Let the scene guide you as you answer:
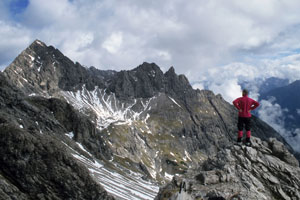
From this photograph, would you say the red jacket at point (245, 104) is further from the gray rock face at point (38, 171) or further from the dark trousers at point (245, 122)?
the gray rock face at point (38, 171)

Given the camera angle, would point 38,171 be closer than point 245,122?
No

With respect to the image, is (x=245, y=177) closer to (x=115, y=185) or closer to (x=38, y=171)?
(x=38, y=171)

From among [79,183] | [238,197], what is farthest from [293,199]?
[79,183]

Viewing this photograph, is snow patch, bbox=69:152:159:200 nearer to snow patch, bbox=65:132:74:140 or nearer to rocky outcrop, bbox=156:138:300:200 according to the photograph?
snow patch, bbox=65:132:74:140

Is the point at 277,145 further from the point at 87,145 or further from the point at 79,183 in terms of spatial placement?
the point at 87,145

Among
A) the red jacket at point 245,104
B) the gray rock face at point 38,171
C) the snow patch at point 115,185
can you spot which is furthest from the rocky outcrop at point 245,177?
the snow patch at point 115,185

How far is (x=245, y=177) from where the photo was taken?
26.4m

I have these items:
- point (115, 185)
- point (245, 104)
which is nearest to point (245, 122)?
point (245, 104)

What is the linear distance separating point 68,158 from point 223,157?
2450 centimetres

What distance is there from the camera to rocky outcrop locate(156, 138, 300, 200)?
23453 mm

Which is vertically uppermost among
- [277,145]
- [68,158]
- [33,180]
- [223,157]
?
[277,145]

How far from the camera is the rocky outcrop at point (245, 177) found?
923 inches

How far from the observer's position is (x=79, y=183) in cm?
4259

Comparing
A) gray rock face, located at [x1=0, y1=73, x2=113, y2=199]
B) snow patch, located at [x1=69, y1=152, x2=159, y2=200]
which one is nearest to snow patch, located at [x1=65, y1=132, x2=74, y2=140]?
snow patch, located at [x1=69, y1=152, x2=159, y2=200]
